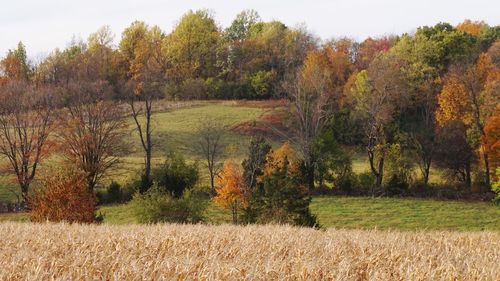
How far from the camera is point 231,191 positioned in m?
40.6

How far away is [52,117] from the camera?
58.5 m

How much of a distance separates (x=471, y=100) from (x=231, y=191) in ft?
99.2

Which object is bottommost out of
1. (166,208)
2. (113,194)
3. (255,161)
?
(113,194)

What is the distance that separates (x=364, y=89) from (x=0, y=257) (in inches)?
2194

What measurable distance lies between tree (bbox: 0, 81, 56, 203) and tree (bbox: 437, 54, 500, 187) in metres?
40.5

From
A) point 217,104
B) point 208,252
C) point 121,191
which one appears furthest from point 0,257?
point 217,104

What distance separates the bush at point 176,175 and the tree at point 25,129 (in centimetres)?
1108

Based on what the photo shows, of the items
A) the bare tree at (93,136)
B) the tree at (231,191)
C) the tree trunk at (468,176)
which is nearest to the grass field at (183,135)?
the bare tree at (93,136)

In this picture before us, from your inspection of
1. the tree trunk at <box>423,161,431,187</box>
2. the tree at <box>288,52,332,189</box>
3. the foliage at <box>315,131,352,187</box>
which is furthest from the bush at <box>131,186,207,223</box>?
the tree trunk at <box>423,161,431,187</box>

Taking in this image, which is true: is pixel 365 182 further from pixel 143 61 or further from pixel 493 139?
pixel 143 61

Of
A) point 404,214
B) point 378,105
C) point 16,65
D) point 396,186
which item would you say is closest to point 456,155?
point 396,186

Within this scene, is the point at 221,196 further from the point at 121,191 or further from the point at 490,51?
the point at 490,51

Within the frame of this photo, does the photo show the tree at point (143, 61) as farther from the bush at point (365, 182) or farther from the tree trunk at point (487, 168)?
the tree trunk at point (487, 168)

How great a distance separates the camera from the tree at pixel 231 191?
4069 cm
